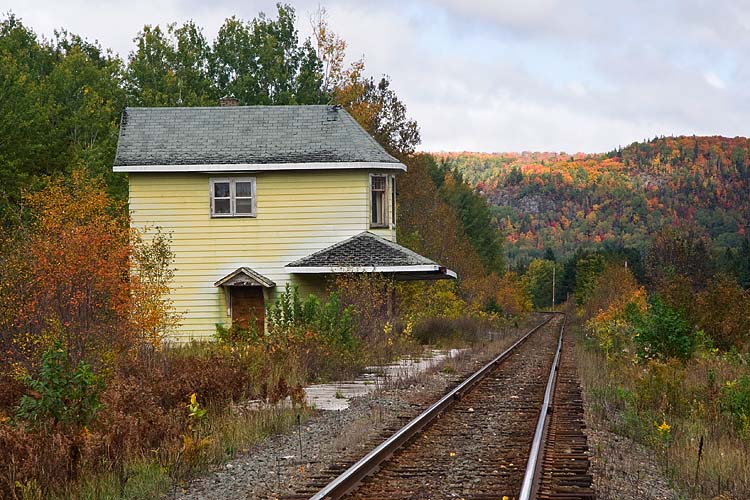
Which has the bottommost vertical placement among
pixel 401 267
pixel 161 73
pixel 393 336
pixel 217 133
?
pixel 393 336

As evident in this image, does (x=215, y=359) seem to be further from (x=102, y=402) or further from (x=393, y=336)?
(x=393, y=336)

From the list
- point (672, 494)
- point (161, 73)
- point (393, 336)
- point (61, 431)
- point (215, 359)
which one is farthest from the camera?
point (161, 73)

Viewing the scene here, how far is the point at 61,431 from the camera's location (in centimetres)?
984

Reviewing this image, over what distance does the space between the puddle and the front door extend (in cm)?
550

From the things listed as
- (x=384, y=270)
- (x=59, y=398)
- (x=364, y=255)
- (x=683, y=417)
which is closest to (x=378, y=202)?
(x=364, y=255)

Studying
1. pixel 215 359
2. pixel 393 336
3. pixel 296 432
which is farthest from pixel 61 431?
pixel 393 336

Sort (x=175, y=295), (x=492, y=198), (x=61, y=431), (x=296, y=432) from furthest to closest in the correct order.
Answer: (x=492, y=198)
(x=175, y=295)
(x=296, y=432)
(x=61, y=431)

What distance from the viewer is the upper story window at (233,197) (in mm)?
27734

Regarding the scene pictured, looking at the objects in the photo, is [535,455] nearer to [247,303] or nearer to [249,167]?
[249,167]

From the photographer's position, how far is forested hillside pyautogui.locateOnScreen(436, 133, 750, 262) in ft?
577

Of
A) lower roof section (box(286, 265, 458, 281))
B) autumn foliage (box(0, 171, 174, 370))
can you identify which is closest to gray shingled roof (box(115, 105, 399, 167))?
lower roof section (box(286, 265, 458, 281))

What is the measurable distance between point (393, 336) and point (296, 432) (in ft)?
42.3

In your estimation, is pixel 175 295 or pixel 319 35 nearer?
pixel 175 295

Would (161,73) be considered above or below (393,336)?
above
